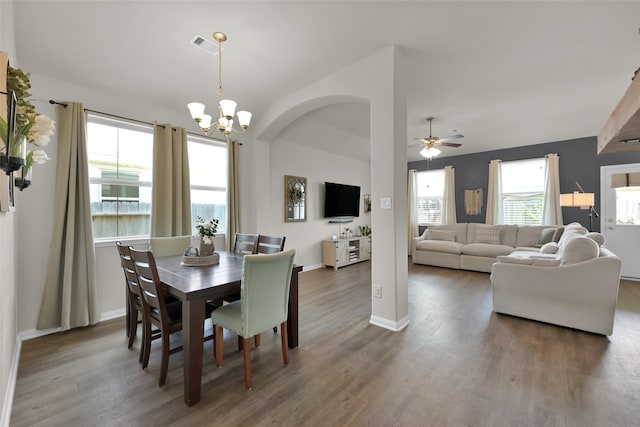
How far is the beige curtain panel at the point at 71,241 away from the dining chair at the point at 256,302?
1.95 meters

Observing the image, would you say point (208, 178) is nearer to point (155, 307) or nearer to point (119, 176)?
point (119, 176)

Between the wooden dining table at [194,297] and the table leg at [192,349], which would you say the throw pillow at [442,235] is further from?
the table leg at [192,349]

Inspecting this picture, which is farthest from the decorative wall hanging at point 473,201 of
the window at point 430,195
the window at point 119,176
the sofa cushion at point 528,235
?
the window at point 119,176

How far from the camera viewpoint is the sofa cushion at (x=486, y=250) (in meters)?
5.29

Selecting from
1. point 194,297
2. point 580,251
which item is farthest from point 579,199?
point 194,297

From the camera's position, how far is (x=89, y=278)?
301 centimetres

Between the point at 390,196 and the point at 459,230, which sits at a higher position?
the point at 390,196

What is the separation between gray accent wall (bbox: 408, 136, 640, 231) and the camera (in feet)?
17.5

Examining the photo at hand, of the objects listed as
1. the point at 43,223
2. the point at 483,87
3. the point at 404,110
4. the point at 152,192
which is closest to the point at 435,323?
the point at 404,110

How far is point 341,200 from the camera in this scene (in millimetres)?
6398

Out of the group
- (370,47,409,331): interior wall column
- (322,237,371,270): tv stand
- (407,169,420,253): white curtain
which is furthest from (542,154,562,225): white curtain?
(370,47,409,331): interior wall column

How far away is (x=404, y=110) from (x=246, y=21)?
5.84ft

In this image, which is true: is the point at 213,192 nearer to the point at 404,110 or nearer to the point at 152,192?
the point at 152,192

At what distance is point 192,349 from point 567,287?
3598mm
